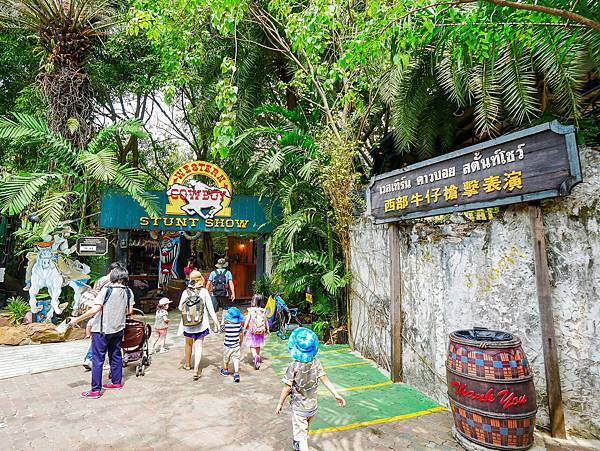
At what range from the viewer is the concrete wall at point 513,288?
10.5ft

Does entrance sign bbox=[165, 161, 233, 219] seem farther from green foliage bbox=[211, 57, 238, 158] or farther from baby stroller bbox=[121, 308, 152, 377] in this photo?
green foliage bbox=[211, 57, 238, 158]

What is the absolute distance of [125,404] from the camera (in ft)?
13.6

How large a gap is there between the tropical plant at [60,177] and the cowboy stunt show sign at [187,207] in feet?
2.70

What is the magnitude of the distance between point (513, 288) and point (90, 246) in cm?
875

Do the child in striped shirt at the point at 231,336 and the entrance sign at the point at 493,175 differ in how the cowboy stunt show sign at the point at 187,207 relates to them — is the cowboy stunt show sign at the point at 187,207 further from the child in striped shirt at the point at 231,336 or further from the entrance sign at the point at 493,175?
the entrance sign at the point at 493,175

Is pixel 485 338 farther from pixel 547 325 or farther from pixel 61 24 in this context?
pixel 61 24

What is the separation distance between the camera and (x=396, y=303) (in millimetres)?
4977

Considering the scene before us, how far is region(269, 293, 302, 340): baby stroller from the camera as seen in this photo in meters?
7.95

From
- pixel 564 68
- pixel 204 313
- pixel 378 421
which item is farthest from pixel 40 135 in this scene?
pixel 564 68

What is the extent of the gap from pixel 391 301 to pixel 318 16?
4.02 meters

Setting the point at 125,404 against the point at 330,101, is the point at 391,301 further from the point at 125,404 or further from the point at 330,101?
the point at 330,101

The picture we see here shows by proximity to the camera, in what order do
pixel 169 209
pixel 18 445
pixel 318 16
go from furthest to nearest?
1. pixel 169 209
2. pixel 318 16
3. pixel 18 445

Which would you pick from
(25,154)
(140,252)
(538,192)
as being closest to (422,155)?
(538,192)

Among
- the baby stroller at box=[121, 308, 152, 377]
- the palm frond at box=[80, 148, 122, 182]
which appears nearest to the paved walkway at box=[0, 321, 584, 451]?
the baby stroller at box=[121, 308, 152, 377]
